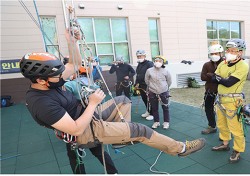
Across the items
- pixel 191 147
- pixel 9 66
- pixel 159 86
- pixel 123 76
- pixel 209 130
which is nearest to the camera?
pixel 191 147

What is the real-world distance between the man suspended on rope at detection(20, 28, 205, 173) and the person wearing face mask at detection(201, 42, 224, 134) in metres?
1.75

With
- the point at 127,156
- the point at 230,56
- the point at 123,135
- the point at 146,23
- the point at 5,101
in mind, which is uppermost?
the point at 146,23

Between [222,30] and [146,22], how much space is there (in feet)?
16.5

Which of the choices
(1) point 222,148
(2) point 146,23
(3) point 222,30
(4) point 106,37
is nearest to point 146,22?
(2) point 146,23

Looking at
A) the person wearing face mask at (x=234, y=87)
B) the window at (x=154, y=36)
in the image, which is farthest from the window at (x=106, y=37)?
the person wearing face mask at (x=234, y=87)

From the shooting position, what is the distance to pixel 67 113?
4.82 ft

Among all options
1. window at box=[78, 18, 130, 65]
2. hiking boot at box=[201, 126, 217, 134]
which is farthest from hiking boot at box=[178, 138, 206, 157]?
window at box=[78, 18, 130, 65]

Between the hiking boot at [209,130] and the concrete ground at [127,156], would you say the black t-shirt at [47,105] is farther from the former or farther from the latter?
the hiking boot at [209,130]

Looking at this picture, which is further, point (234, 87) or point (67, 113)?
point (234, 87)

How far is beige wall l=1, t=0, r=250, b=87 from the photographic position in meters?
7.02

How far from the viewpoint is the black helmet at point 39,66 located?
4.76ft

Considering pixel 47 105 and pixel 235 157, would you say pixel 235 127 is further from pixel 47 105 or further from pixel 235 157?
pixel 47 105

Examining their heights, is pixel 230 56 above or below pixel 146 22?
below

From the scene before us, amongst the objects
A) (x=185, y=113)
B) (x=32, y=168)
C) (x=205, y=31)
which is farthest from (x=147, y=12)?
(x=32, y=168)
